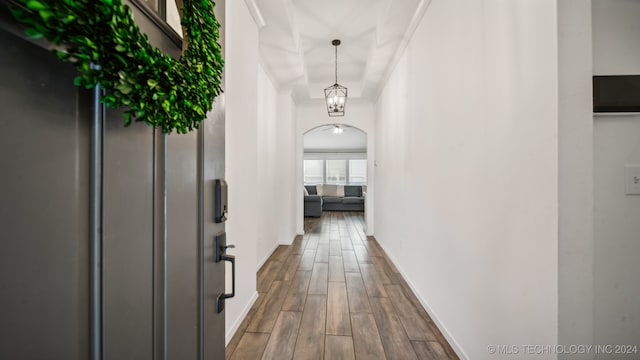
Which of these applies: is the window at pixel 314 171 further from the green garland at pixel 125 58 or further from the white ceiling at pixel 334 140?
the green garland at pixel 125 58

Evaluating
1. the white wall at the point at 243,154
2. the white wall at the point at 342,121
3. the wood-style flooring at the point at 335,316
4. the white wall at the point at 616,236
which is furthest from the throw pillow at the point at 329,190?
the white wall at the point at 616,236

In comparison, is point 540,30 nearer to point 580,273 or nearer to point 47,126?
point 580,273

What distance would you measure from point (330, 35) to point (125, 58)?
11.2 feet

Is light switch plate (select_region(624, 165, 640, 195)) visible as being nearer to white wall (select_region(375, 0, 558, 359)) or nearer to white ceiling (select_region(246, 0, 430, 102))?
white wall (select_region(375, 0, 558, 359))

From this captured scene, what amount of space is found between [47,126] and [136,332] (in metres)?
0.49

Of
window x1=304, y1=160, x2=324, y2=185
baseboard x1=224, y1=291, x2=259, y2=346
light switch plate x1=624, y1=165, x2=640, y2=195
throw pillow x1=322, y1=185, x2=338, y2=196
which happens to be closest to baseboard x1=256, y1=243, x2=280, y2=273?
baseboard x1=224, y1=291, x2=259, y2=346

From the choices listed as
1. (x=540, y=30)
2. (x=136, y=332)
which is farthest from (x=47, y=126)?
(x=540, y=30)

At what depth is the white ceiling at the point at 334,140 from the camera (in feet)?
29.4

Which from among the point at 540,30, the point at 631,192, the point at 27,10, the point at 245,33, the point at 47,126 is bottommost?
the point at 631,192

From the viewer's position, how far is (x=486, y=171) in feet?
4.66

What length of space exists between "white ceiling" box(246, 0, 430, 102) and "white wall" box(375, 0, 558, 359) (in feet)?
1.14

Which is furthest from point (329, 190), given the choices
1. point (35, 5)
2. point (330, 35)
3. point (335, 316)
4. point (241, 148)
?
point (35, 5)

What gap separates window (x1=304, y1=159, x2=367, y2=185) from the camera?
11203mm

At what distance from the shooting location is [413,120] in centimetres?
265
